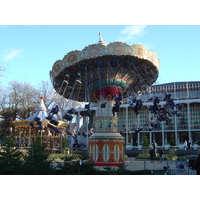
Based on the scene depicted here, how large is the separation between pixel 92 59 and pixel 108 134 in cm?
520

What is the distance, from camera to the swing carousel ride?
1688 centimetres

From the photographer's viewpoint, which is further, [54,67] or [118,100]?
[54,67]

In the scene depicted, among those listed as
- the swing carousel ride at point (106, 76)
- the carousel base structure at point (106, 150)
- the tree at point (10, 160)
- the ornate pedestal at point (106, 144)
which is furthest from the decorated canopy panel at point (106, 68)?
the tree at point (10, 160)

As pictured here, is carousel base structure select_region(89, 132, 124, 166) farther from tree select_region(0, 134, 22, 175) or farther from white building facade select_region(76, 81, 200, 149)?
white building facade select_region(76, 81, 200, 149)

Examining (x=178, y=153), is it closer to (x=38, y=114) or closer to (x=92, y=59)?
(x=38, y=114)

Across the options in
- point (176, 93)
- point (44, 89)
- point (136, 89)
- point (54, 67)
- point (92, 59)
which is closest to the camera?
point (92, 59)

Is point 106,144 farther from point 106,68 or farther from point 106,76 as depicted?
point 106,68

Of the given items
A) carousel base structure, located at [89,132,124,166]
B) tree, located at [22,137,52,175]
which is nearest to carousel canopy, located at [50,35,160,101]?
carousel base structure, located at [89,132,124,166]

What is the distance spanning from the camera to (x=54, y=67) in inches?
740

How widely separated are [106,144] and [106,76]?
4.88 m

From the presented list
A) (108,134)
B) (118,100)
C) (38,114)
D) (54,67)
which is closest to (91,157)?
(108,134)

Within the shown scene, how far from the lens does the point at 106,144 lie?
17281mm

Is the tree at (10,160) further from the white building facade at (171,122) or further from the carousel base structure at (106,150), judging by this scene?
the white building facade at (171,122)

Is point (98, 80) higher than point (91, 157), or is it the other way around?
point (98, 80)
